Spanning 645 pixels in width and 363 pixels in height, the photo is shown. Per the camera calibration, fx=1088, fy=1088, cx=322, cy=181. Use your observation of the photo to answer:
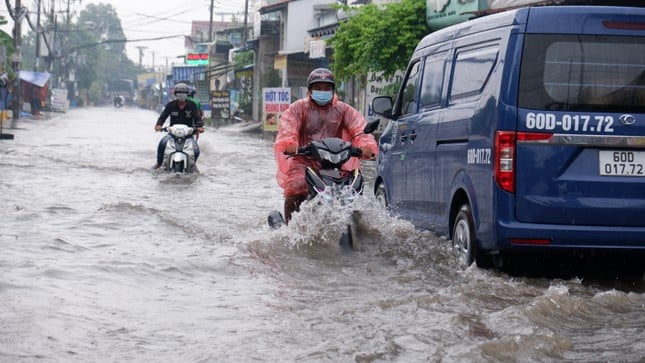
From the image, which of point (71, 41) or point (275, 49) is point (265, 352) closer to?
point (275, 49)


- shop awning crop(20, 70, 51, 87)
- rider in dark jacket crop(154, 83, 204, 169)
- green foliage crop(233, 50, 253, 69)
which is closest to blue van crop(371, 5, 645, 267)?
rider in dark jacket crop(154, 83, 204, 169)

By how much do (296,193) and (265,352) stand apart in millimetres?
3986

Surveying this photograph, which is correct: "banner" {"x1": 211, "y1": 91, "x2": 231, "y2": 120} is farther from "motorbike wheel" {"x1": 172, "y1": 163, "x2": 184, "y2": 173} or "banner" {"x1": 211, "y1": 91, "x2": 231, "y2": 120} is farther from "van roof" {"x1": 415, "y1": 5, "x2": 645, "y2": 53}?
"van roof" {"x1": 415, "y1": 5, "x2": 645, "y2": 53}

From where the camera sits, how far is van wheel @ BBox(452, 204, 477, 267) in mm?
7500

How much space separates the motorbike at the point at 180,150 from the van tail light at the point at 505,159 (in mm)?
10872

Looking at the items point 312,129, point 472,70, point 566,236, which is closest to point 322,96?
point 312,129

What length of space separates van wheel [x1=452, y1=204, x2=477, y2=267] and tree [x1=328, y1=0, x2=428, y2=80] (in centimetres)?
1716

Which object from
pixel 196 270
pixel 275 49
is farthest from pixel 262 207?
pixel 275 49

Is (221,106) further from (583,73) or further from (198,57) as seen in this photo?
(583,73)

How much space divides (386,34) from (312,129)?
16113 mm

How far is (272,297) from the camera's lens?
6797 millimetres

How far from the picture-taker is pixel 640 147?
272 inches

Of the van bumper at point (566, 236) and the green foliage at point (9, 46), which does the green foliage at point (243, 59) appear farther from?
the van bumper at point (566, 236)

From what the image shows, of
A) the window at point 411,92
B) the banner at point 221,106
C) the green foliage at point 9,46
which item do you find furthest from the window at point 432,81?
the banner at point 221,106
